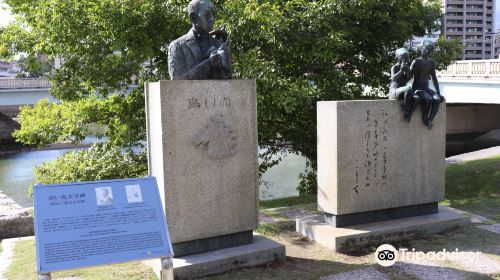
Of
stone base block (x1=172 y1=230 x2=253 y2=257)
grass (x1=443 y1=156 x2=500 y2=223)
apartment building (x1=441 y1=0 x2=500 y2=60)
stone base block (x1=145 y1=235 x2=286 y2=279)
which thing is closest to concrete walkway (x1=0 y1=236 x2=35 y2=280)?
stone base block (x1=145 y1=235 x2=286 y2=279)

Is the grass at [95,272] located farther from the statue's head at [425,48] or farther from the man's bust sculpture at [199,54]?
the statue's head at [425,48]

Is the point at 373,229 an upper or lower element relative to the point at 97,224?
lower

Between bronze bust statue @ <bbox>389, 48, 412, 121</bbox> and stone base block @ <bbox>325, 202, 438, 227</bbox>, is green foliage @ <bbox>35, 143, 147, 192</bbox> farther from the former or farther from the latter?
bronze bust statue @ <bbox>389, 48, 412, 121</bbox>

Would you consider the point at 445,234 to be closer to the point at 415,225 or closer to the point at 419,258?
the point at 415,225

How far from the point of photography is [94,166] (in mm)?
9555

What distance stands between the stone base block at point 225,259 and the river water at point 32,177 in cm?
856

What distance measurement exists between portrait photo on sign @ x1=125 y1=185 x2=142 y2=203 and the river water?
407 inches

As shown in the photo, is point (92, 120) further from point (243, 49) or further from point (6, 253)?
point (6, 253)

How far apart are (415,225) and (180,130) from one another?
3.33 metres

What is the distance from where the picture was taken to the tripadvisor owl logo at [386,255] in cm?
537

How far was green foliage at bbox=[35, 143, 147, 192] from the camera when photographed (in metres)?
9.45

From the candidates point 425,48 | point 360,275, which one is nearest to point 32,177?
point 425,48

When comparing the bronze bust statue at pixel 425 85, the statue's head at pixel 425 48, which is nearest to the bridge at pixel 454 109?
the statue's head at pixel 425 48

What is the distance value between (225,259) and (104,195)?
1862 mm
